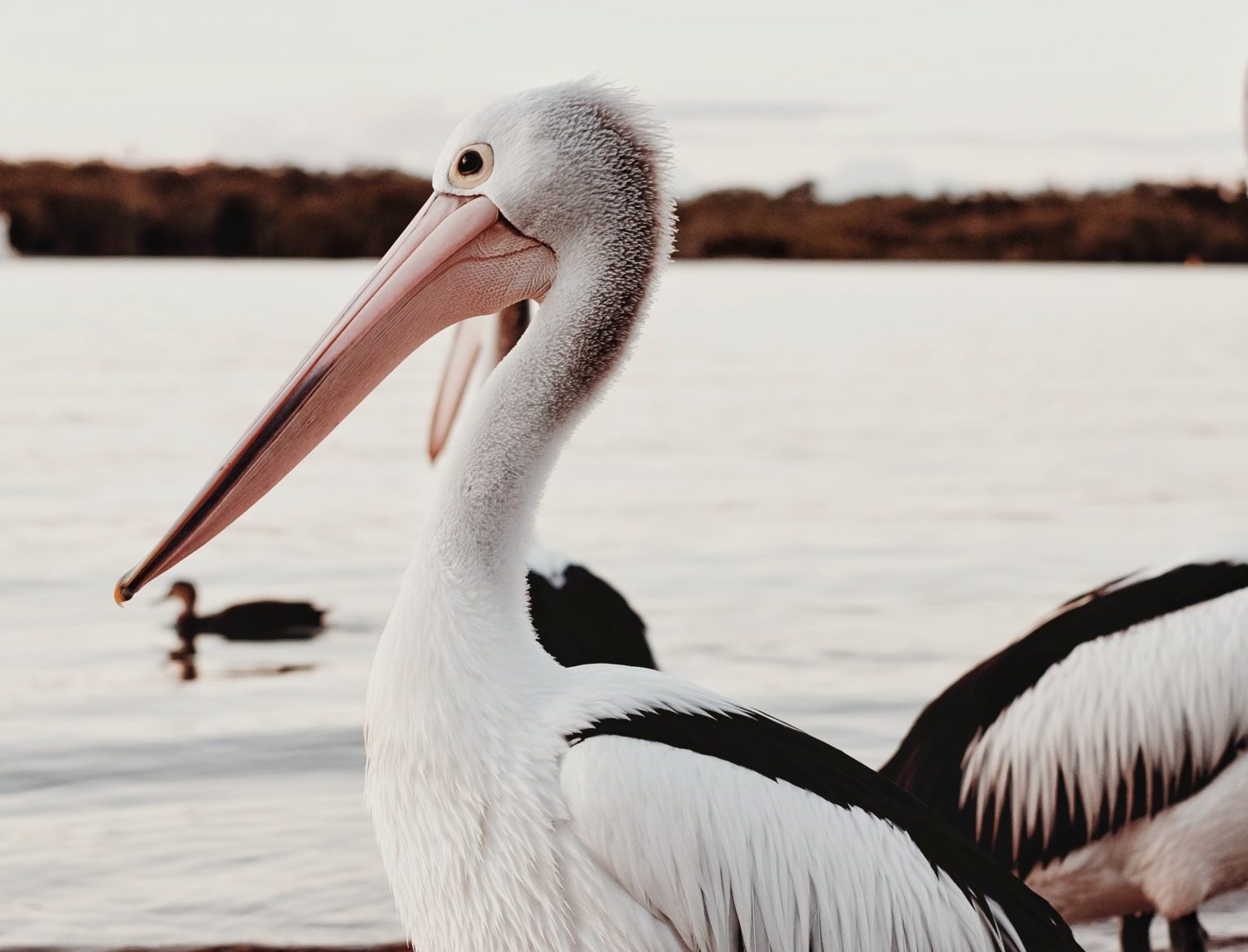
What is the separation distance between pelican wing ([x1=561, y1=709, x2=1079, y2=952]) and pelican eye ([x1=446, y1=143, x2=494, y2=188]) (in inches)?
35.7

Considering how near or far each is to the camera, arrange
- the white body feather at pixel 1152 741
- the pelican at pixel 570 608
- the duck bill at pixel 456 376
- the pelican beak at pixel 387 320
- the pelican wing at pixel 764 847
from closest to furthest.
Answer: the pelican wing at pixel 764 847
the pelican beak at pixel 387 320
the white body feather at pixel 1152 741
the pelican at pixel 570 608
the duck bill at pixel 456 376

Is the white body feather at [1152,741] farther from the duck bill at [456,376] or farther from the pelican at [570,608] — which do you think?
the duck bill at [456,376]

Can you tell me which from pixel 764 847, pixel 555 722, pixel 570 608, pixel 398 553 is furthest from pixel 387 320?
pixel 398 553

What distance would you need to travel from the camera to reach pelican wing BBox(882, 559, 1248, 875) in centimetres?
380

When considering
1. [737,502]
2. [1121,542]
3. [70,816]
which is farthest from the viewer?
[737,502]

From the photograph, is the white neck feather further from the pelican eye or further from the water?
the water

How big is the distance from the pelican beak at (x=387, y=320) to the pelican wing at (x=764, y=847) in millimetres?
644

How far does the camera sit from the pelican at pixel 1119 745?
12.5 feet

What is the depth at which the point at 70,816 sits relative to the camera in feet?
16.3

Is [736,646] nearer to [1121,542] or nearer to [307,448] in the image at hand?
[1121,542]

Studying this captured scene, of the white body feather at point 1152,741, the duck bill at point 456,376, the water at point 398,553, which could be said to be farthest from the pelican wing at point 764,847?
the duck bill at point 456,376

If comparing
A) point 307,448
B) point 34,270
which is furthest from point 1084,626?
point 34,270

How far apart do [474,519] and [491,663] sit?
0.73 feet

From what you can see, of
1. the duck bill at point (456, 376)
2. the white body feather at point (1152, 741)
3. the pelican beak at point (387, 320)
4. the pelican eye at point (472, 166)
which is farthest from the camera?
the duck bill at point (456, 376)
